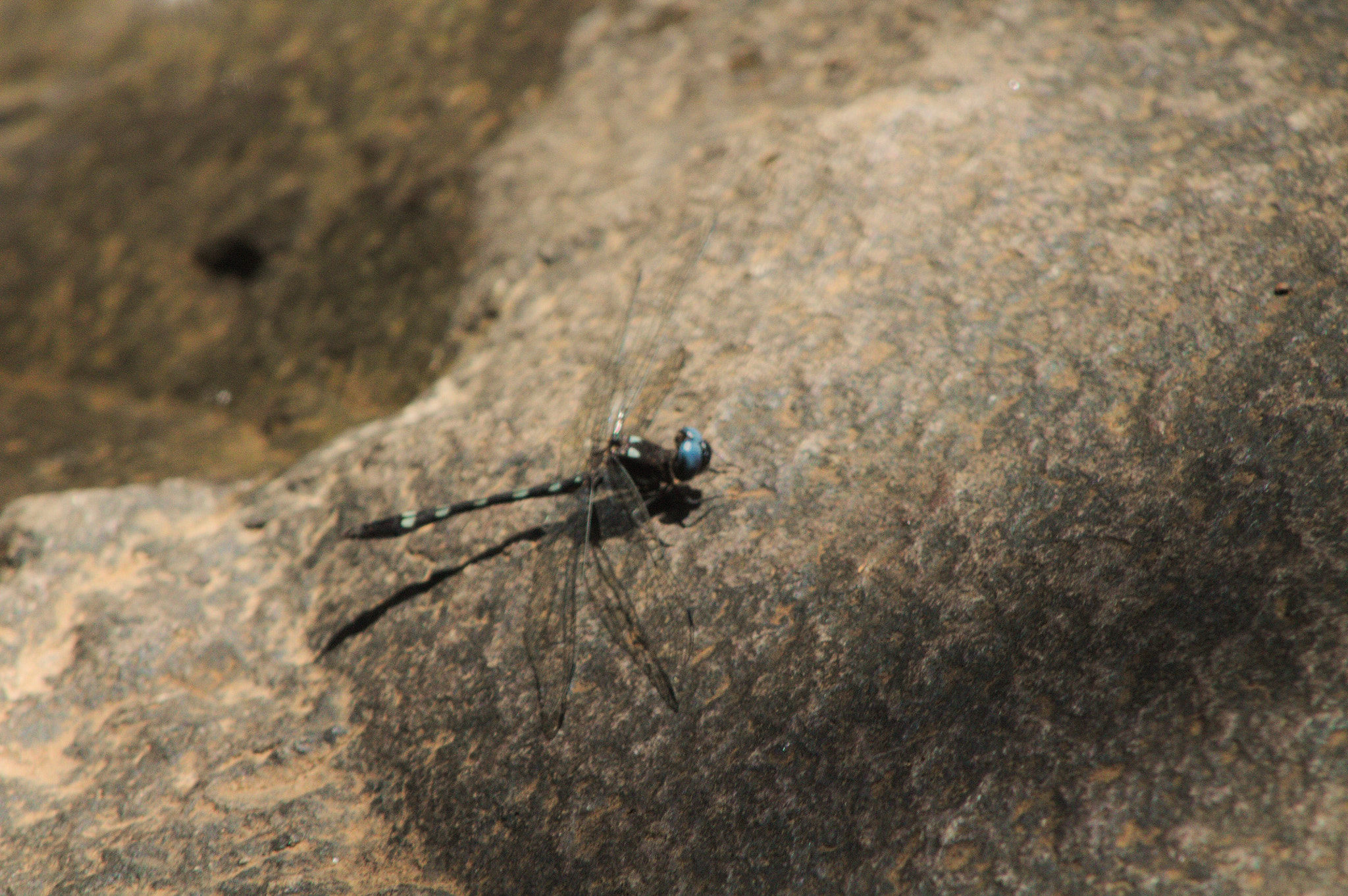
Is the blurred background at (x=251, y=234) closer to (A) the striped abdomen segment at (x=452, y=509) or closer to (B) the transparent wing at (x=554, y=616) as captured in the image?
(A) the striped abdomen segment at (x=452, y=509)

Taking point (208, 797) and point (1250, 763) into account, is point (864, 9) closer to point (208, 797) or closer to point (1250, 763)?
point (1250, 763)

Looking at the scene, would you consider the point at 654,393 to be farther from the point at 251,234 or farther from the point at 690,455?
the point at 251,234

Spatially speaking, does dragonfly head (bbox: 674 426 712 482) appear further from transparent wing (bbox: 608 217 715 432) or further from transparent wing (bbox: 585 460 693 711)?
transparent wing (bbox: 608 217 715 432)

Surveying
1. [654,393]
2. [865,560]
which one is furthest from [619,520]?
[865,560]

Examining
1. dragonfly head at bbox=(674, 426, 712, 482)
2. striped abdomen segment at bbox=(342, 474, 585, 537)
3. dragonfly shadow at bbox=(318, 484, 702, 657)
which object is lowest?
dragonfly shadow at bbox=(318, 484, 702, 657)

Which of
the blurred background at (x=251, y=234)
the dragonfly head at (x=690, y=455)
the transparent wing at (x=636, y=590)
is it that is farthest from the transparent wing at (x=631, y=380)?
the blurred background at (x=251, y=234)

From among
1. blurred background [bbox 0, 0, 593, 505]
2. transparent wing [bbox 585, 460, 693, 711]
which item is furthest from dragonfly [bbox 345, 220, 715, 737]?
blurred background [bbox 0, 0, 593, 505]

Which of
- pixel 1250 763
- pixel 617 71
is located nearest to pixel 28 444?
pixel 617 71
